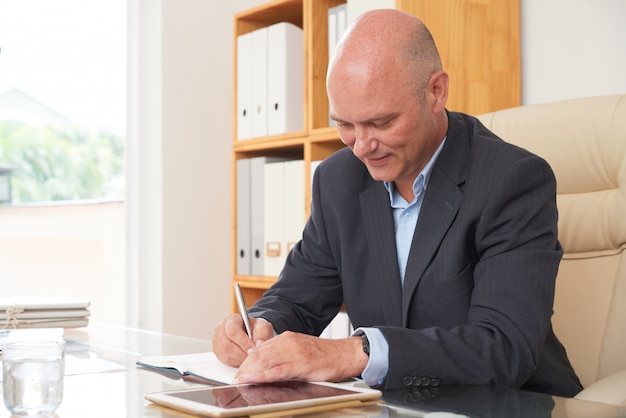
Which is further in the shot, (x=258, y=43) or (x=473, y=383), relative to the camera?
(x=258, y=43)

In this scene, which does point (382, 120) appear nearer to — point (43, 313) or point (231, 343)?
point (231, 343)

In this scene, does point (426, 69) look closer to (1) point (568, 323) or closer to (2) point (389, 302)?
(2) point (389, 302)

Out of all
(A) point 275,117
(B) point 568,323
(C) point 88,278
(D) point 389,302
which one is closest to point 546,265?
(D) point 389,302

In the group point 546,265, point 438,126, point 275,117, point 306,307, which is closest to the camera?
point 546,265

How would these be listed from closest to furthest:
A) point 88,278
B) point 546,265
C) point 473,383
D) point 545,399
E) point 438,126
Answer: point 545,399 < point 473,383 < point 546,265 < point 438,126 < point 88,278

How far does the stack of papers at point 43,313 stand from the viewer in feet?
5.72

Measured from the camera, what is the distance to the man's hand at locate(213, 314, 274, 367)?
128cm

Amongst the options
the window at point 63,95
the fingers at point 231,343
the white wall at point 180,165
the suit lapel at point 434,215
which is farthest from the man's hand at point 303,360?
the window at point 63,95

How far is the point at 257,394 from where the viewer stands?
959 mm

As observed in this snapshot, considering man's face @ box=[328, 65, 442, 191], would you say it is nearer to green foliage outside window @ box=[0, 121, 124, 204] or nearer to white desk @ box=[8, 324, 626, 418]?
white desk @ box=[8, 324, 626, 418]

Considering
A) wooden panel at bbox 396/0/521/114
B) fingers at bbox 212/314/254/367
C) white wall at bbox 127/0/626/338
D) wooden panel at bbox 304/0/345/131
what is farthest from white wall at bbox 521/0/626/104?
fingers at bbox 212/314/254/367

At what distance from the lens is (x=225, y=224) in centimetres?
346

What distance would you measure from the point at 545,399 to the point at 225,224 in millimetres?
2566

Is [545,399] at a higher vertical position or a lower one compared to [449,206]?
lower
